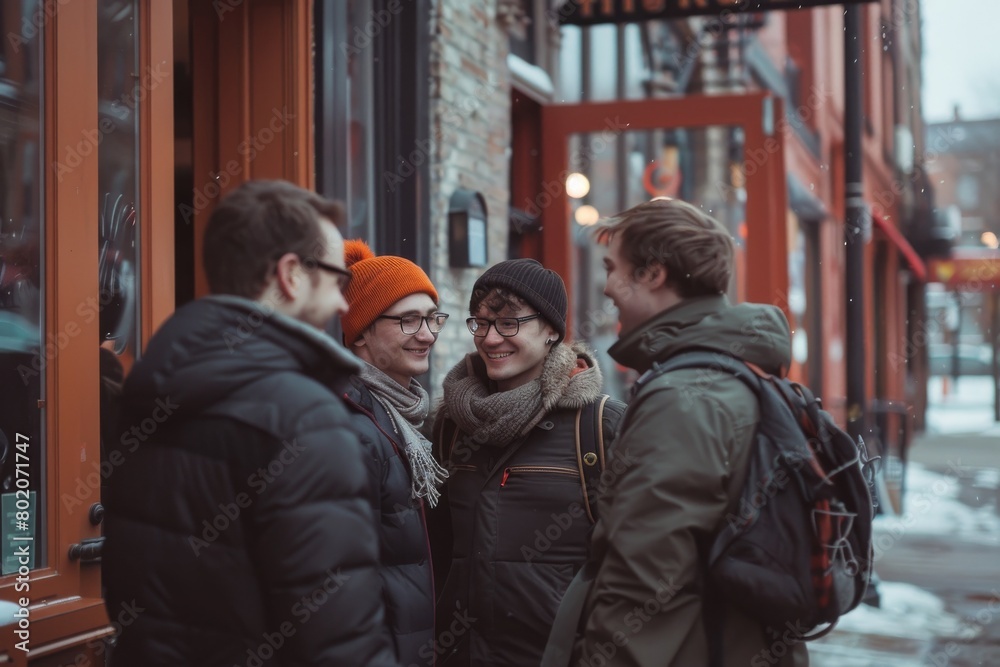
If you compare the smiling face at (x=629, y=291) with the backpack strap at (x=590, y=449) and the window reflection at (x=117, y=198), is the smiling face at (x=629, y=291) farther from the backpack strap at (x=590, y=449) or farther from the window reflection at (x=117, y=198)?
the window reflection at (x=117, y=198)

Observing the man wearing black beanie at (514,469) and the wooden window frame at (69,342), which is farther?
the wooden window frame at (69,342)

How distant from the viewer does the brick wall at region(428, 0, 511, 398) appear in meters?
6.21

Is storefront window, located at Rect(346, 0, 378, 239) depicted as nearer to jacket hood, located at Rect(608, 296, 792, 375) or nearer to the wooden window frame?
the wooden window frame

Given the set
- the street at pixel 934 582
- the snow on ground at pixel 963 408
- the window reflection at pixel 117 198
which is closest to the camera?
the window reflection at pixel 117 198

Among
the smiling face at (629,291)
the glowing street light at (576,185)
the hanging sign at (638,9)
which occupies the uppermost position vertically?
the hanging sign at (638,9)

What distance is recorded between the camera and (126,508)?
1.93 meters

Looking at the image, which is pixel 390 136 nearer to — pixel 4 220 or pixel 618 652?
pixel 4 220

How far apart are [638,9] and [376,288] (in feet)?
15.9

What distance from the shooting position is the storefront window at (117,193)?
377cm

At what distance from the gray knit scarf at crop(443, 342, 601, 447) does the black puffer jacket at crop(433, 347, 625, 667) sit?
24 millimetres

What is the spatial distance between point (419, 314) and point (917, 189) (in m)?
29.9

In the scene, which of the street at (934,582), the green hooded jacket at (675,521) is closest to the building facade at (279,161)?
the green hooded jacket at (675,521)

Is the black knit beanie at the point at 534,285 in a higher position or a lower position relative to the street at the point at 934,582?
higher

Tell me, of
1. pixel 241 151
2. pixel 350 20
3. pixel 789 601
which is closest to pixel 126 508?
pixel 789 601
